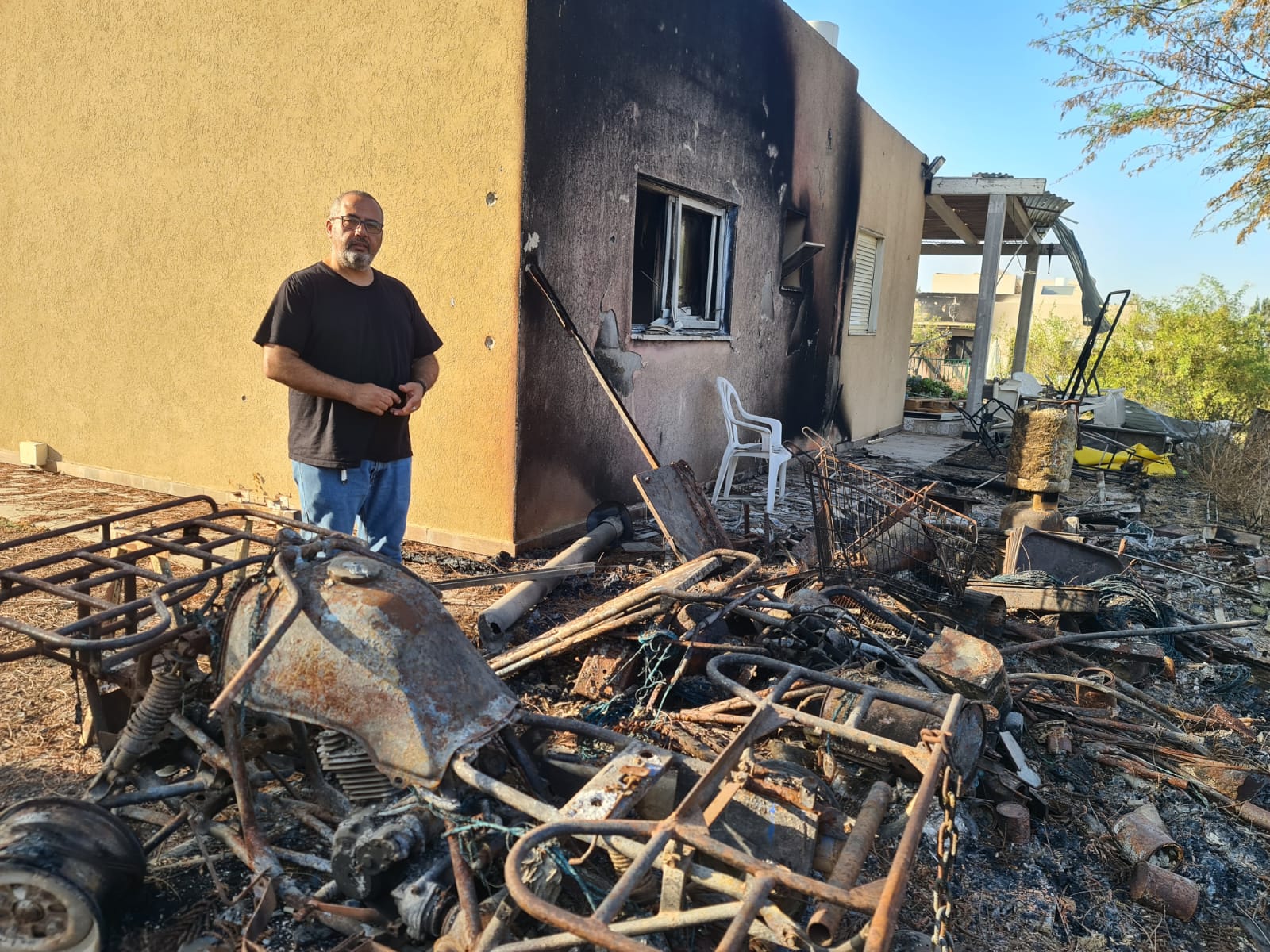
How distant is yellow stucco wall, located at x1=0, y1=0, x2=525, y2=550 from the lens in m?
5.44

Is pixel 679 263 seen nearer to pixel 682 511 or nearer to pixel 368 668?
pixel 682 511

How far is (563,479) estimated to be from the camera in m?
6.04

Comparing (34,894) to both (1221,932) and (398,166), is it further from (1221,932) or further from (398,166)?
(398,166)

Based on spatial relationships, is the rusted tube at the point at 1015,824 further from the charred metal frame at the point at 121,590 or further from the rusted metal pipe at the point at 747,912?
the charred metal frame at the point at 121,590

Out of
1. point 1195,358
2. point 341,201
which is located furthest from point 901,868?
point 1195,358

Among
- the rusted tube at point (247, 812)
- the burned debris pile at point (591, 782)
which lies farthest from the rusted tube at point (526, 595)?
the rusted tube at point (247, 812)

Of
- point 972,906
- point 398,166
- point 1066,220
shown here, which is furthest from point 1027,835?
point 1066,220

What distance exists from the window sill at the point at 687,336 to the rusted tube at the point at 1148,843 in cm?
468

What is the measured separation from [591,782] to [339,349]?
2.35 m

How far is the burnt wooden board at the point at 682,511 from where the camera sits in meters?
5.03

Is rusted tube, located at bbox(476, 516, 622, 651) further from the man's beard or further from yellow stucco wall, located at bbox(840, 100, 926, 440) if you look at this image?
yellow stucco wall, located at bbox(840, 100, 926, 440)

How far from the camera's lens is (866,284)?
1197 centimetres

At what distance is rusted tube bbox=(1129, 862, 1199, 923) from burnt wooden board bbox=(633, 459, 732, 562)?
2.75 m

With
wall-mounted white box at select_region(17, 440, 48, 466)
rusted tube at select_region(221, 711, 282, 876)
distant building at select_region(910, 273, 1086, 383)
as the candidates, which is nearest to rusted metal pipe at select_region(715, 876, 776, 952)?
rusted tube at select_region(221, 711, 282, 876)
